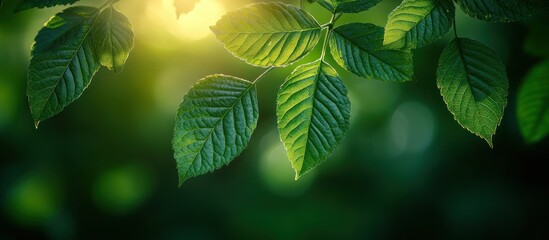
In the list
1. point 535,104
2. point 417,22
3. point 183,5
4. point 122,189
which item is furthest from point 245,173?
point 417,22

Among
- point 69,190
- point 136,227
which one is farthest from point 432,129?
point 69,190

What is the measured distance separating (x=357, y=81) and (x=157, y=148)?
281 cm

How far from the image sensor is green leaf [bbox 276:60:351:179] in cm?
66

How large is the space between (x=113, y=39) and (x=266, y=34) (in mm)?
171

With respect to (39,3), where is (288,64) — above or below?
below

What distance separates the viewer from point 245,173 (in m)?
8.45

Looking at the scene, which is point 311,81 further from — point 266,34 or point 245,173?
point 245,173

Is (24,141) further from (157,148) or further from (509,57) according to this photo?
(509,57)

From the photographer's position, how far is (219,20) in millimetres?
647

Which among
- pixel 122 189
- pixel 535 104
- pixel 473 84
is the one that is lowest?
pixel 122 189

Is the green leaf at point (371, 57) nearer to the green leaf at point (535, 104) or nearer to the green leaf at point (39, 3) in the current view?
the green leaf at point (39, 3)

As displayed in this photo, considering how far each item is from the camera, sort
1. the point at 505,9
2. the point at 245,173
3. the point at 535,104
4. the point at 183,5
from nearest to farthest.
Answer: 1. the point at 505,9
2. the point at 183,5
3. the point at 535,104
4. the point at 245,173

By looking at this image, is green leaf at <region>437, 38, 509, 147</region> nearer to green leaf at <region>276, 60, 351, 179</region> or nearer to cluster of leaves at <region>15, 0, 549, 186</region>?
cluster of leaves at <region>15, 0, 549, 186</region>

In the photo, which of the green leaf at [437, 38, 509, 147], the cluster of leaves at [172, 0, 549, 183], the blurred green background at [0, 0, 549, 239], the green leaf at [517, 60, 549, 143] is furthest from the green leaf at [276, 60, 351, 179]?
the blurred green background at [0, 0, 549, 239]
